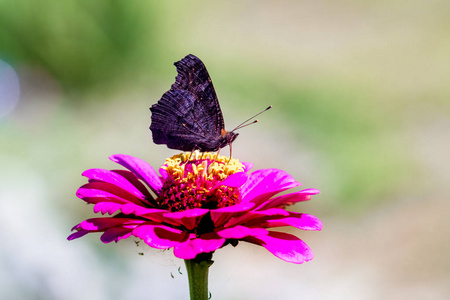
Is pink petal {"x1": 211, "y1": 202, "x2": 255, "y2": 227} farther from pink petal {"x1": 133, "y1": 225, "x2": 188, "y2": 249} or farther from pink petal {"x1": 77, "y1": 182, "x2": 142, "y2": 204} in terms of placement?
pink petal {"x1": 77, "y1": 182, "x2": 142, "y2": 204}

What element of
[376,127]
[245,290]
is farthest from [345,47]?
[245,290]

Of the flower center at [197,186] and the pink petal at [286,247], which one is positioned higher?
the flower center at [197,186]

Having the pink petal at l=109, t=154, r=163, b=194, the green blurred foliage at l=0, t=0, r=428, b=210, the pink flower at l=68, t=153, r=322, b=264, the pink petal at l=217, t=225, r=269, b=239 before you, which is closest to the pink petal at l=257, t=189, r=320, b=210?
the pink flower at l=68, t=153, r=322, b=264

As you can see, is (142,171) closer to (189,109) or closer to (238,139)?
(189,109)

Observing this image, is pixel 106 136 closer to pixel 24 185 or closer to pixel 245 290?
pixel 24 185

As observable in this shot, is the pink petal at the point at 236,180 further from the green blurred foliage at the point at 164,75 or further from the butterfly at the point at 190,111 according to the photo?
the green blurred foliage at the point at 164,75

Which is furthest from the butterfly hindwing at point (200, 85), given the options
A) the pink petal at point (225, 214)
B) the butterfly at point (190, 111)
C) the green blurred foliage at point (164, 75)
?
the green blurred foliage at point (164, 75)

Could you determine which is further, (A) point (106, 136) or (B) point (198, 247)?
(A) point (106, 136)
